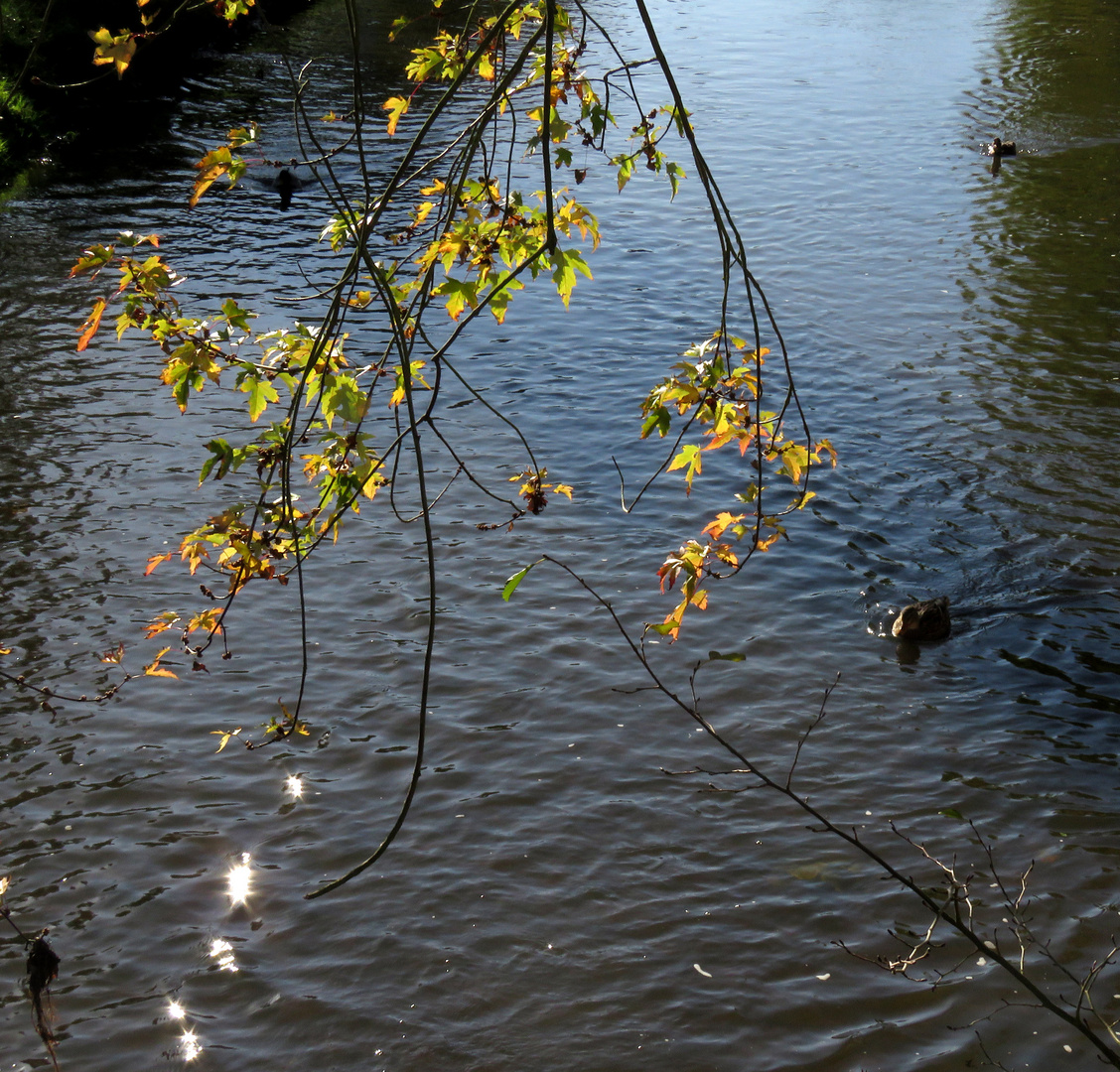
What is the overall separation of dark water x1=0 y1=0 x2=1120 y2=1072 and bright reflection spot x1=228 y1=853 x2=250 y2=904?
0.15 feet

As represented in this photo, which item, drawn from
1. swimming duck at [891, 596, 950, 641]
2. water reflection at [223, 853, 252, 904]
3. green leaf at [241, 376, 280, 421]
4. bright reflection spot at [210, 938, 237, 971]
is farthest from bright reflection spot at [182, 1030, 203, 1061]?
swimming duck at [891, 596, 950, 641]

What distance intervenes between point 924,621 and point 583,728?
87.8 inches

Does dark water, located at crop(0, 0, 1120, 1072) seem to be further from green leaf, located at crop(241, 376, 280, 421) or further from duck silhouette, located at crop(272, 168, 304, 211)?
duck silhouette, located at crop(272, 168, 304, 211)

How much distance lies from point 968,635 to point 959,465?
95.7 inches

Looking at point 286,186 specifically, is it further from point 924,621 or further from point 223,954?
point 223,954

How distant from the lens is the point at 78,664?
6.53m

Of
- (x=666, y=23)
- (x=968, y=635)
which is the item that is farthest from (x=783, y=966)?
(x=666, y=23)

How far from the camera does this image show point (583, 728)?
6.18 m

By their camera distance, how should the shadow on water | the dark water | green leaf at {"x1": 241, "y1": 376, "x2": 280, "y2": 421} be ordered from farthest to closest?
the shadow on water, the dark water, green leaf at {"x1": 241, "y1": 376, "x2": 280, "y2": 421}

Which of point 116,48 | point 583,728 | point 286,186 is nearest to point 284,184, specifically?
point 286,186

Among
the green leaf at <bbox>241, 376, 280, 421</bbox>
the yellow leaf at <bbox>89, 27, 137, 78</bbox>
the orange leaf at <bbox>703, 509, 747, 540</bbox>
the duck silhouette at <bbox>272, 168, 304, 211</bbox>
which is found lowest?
the duck silhouette at <bbox>272, 168, 304, 211</bbox>

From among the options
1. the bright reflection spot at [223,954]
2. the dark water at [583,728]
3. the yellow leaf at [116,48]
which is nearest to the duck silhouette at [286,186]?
the dark water at [583,728]

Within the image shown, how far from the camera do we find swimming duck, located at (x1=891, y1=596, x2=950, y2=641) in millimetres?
6688

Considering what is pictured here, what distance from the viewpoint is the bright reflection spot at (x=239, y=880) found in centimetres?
506
